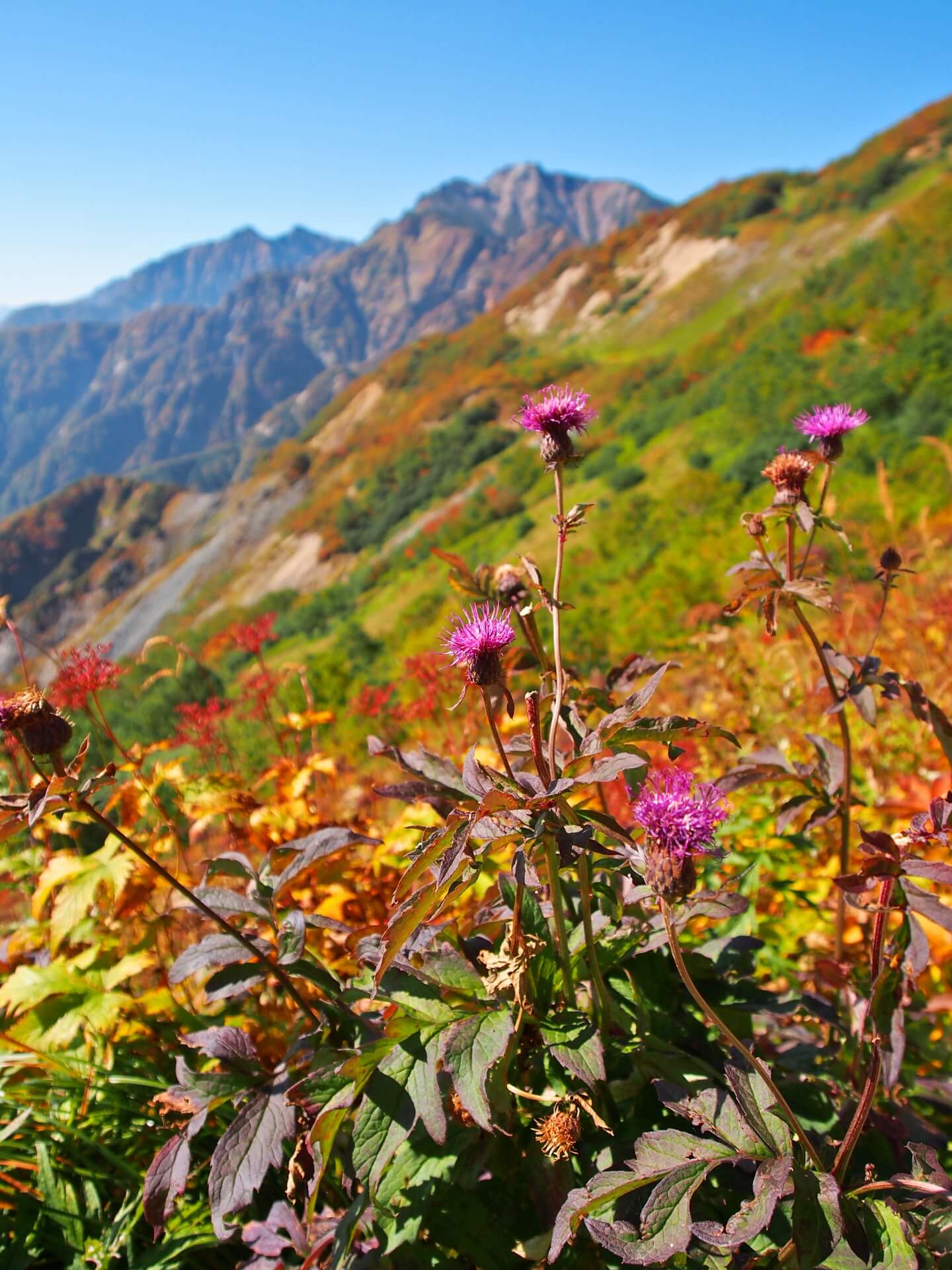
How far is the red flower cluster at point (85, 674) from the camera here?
1704 mm

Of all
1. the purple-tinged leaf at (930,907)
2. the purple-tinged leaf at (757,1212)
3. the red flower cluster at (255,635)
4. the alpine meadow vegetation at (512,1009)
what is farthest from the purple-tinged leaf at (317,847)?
the red flower cluster at (255,635)

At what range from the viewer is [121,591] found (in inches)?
2095

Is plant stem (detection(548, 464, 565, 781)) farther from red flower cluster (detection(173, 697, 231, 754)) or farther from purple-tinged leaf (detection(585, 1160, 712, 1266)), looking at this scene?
red flower cluster (detection(173, 697, 231, 754))

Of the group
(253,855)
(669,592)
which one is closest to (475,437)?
(669,592)

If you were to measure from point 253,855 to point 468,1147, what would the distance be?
1.47 m

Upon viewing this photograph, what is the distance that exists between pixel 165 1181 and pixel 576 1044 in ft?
2.26

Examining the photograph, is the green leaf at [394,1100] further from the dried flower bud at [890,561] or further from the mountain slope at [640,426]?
the mountain slope at [640,426]

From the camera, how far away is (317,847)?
1.27 meters

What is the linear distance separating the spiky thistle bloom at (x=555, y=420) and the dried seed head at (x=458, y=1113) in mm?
986

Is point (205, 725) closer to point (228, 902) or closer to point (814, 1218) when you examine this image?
point (228, 902)

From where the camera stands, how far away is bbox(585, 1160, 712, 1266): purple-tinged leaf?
844 mm

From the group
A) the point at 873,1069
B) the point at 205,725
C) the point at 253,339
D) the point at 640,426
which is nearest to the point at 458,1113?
the point at 873,1069

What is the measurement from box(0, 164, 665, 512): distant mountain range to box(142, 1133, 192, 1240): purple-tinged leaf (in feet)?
425

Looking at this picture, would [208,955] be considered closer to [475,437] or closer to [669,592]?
[669,592]
